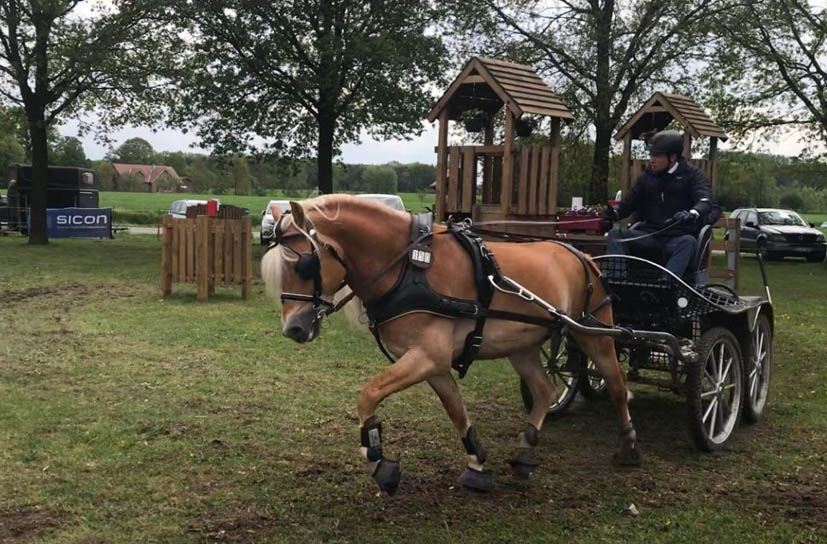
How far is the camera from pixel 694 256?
6219mm

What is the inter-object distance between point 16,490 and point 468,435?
2.81 m

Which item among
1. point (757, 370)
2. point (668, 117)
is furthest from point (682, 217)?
point (668, 117)

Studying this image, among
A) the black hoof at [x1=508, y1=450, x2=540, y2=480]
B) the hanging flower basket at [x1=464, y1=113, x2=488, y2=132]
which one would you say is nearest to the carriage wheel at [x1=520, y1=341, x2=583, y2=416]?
the black hoof at [x1=508, y1=450, x2=540, y2=480]

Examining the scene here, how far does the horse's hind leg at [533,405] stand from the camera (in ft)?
17.1

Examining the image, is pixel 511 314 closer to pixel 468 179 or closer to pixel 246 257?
pixel 468 179

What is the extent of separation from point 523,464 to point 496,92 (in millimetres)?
6307

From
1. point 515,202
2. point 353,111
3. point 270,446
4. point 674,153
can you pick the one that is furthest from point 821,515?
point 353,111

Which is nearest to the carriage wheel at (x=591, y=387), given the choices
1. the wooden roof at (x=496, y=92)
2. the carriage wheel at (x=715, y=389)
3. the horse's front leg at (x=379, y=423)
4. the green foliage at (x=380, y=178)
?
the carriage wheel at (x=715, y=389)

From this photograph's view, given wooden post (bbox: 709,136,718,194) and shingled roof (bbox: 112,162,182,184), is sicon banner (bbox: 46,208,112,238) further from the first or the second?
shingled roof (bbox: 112,162,182,184)

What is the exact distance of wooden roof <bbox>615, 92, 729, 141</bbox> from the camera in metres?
12.5

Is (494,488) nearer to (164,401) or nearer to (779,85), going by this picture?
(164,401)

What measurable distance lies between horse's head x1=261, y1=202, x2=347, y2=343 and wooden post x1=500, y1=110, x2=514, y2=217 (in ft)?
20.5

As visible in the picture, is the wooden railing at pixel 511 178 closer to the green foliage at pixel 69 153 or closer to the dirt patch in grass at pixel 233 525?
the dirt patch in grass at pixel 233 525

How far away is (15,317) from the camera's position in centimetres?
1126
